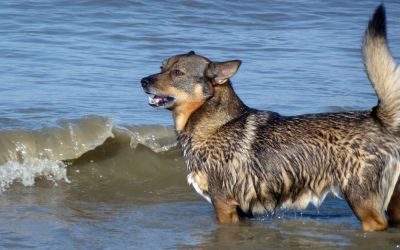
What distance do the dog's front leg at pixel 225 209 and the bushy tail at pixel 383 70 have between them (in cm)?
132

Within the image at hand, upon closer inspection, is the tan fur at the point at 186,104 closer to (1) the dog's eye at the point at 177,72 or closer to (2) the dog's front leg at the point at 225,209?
(1) the dog's eye at the point at 177,72

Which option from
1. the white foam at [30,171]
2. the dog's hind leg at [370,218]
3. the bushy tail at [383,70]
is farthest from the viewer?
the white foam at [30,171]

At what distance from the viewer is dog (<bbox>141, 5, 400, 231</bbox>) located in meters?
6.64

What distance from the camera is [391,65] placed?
6.62 m

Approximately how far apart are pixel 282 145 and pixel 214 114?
0.60m

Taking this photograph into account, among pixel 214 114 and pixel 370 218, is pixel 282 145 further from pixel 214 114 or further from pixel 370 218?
pixel 370 218

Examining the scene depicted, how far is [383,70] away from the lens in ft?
21.7

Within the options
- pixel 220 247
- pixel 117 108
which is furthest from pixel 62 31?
pixel 220 247

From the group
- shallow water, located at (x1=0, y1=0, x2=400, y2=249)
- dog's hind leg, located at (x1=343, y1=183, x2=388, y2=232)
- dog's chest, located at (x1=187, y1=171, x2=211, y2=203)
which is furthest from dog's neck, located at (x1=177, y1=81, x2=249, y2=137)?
dog's hind leg, located at (x1=343, y1=183, x2=388, y2=232)

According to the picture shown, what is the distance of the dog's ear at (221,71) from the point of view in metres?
7.12

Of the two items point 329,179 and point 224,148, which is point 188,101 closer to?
point 224,148

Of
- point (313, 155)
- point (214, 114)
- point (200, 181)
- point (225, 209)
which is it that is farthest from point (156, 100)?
point (313, 155)

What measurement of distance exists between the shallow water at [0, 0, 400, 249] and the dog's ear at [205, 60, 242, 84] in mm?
1100

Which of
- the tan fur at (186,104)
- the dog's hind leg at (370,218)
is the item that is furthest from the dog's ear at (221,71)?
the dog's hind leg at (370,218)
